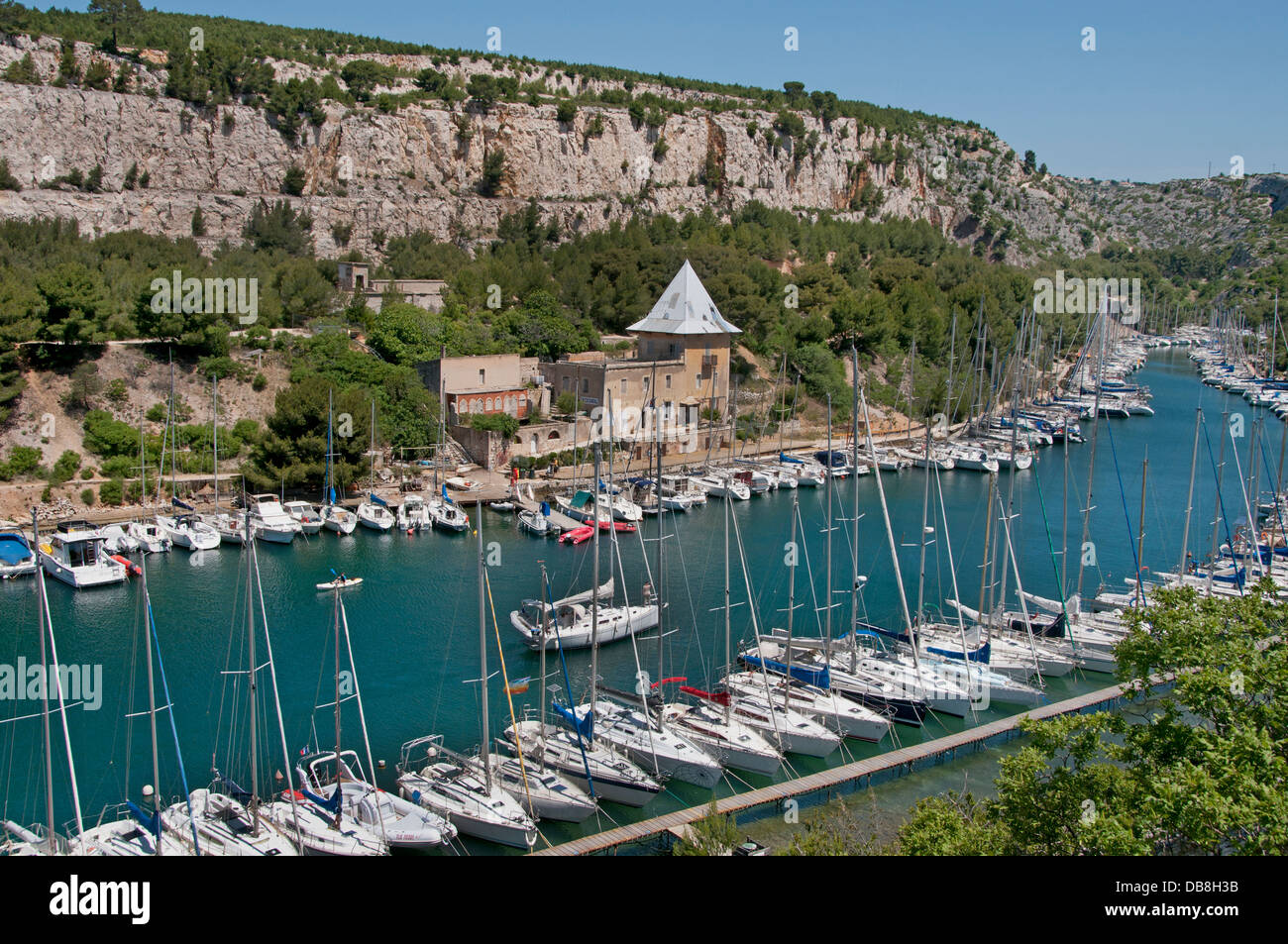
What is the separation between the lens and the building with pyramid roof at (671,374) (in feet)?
128

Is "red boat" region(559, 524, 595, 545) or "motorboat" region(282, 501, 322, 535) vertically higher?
"motorboat" region(282, 501, 322, 535)

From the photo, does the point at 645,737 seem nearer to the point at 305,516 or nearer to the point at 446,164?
the point at 305,516

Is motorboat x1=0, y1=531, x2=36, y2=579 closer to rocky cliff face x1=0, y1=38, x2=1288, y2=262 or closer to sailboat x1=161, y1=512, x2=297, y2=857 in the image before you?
sailboat x1=161, y1=512, x2=297, y2=857

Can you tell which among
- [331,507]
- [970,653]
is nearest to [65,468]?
[331,507]

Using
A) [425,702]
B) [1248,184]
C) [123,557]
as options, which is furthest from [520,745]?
A: [1248,184]

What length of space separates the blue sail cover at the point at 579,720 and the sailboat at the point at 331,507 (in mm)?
14574

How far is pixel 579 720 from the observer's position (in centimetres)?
1623

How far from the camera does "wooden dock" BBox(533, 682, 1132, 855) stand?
13.9 meters

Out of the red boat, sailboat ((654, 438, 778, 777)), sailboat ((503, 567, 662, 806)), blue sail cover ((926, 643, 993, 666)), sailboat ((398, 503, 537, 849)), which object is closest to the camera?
sailboat ((398, 503, 537, 849))

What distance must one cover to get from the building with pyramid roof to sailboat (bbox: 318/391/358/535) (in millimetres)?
9914

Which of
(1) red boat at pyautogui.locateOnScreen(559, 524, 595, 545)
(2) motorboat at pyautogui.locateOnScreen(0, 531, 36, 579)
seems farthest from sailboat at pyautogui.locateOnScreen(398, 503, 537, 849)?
(2) motorboat at pyautogui.locateOnScreen(0, 531, 36, 579)

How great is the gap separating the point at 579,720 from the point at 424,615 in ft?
26.5
